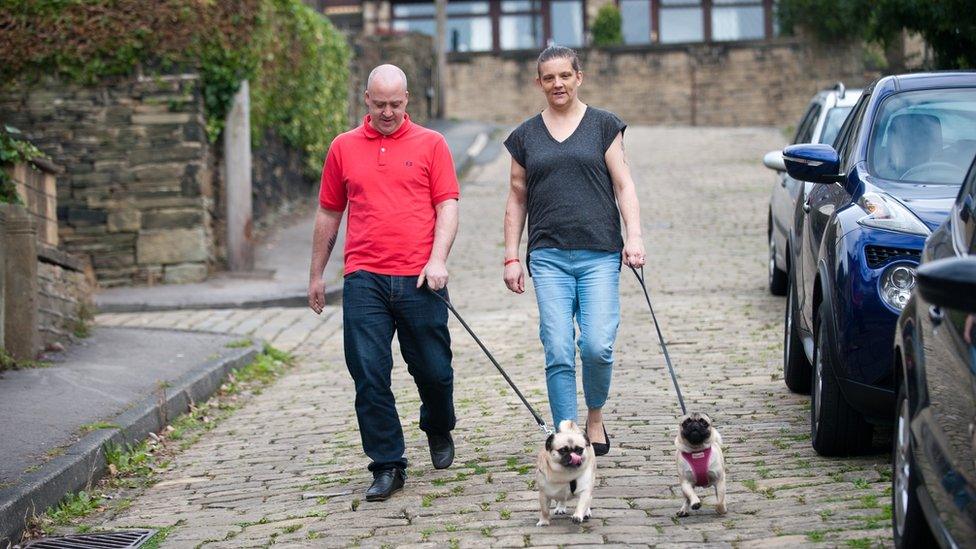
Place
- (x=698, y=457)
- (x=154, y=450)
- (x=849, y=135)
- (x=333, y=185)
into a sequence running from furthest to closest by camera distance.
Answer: (x=154, y=450) < (x=849, y=135) < (x=333, y=185) < (x=698, y=457)

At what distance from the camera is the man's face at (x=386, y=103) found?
265 inches

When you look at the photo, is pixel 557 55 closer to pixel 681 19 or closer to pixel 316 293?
pixel 316 293

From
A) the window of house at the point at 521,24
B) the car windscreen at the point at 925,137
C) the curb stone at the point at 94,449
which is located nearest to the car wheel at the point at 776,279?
the curb stone at the point at 94,449

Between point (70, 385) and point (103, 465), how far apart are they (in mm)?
1965

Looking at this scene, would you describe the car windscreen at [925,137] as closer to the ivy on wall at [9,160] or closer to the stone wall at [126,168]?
the ivy on wall at [9,160]

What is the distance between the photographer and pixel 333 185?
6.98 metres

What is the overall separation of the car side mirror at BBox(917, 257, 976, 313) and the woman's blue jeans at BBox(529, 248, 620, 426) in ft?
9.99

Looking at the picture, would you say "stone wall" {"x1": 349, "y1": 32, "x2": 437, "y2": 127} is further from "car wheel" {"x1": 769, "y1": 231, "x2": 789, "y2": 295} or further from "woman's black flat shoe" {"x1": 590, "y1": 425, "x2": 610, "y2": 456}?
"woman's black flat shoe" {"x1": 590, "y1": 425, "x2": 610, "y2": 456}

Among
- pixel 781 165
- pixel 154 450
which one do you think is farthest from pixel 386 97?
pixel 781 165

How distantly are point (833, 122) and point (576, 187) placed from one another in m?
6.35

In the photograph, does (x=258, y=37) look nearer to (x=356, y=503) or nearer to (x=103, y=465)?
(x=103, y=465)

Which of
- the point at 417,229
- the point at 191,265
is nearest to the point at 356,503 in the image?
the point at 417,229

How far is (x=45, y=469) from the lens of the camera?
7.31 m

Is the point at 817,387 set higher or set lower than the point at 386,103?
lower
